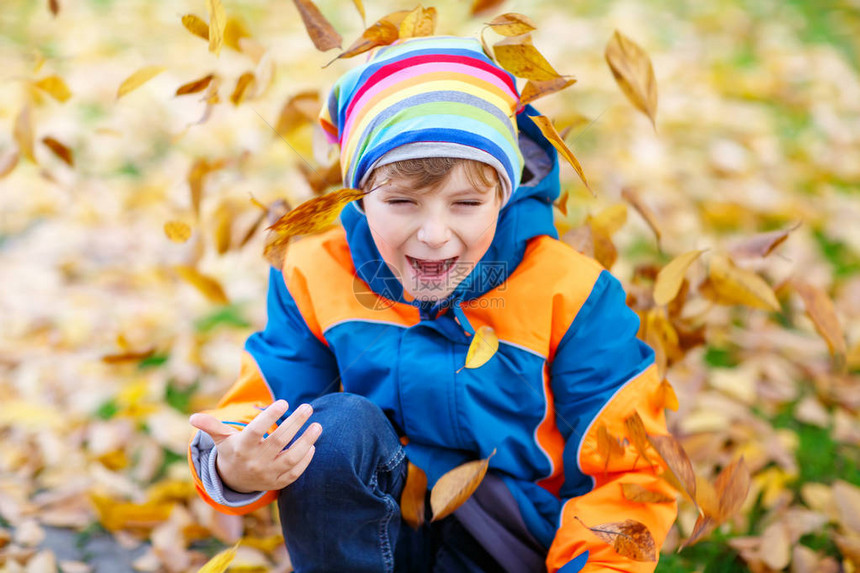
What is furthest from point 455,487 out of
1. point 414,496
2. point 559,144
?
point 559,144

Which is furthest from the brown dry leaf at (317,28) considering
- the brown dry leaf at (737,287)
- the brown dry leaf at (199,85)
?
the brown dry leaf at (737,287)

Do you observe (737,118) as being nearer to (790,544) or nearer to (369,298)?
(790,544)

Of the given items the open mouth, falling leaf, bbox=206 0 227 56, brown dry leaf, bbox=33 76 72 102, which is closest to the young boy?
the open mouth

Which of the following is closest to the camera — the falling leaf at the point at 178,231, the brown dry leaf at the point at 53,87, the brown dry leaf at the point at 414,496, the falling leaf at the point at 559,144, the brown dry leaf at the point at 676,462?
the falling leaf at the point at 559,144

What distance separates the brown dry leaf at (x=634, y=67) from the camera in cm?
139

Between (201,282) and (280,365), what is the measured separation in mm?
609

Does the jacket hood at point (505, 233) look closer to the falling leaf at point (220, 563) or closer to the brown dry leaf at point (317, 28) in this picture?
the brown dry leaf at point (317, 28)

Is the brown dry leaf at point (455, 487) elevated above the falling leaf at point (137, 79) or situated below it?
below

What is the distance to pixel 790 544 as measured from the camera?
1546 mm

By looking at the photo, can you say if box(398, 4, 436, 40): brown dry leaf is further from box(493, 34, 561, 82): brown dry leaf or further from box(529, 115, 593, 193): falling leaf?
box(529, 115, 593, 193): falling leaf

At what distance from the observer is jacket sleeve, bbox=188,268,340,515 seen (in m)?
1.34

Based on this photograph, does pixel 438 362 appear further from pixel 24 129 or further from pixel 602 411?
pixel 24 129

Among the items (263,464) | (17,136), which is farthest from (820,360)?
(17,136)

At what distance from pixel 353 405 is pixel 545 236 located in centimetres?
45
